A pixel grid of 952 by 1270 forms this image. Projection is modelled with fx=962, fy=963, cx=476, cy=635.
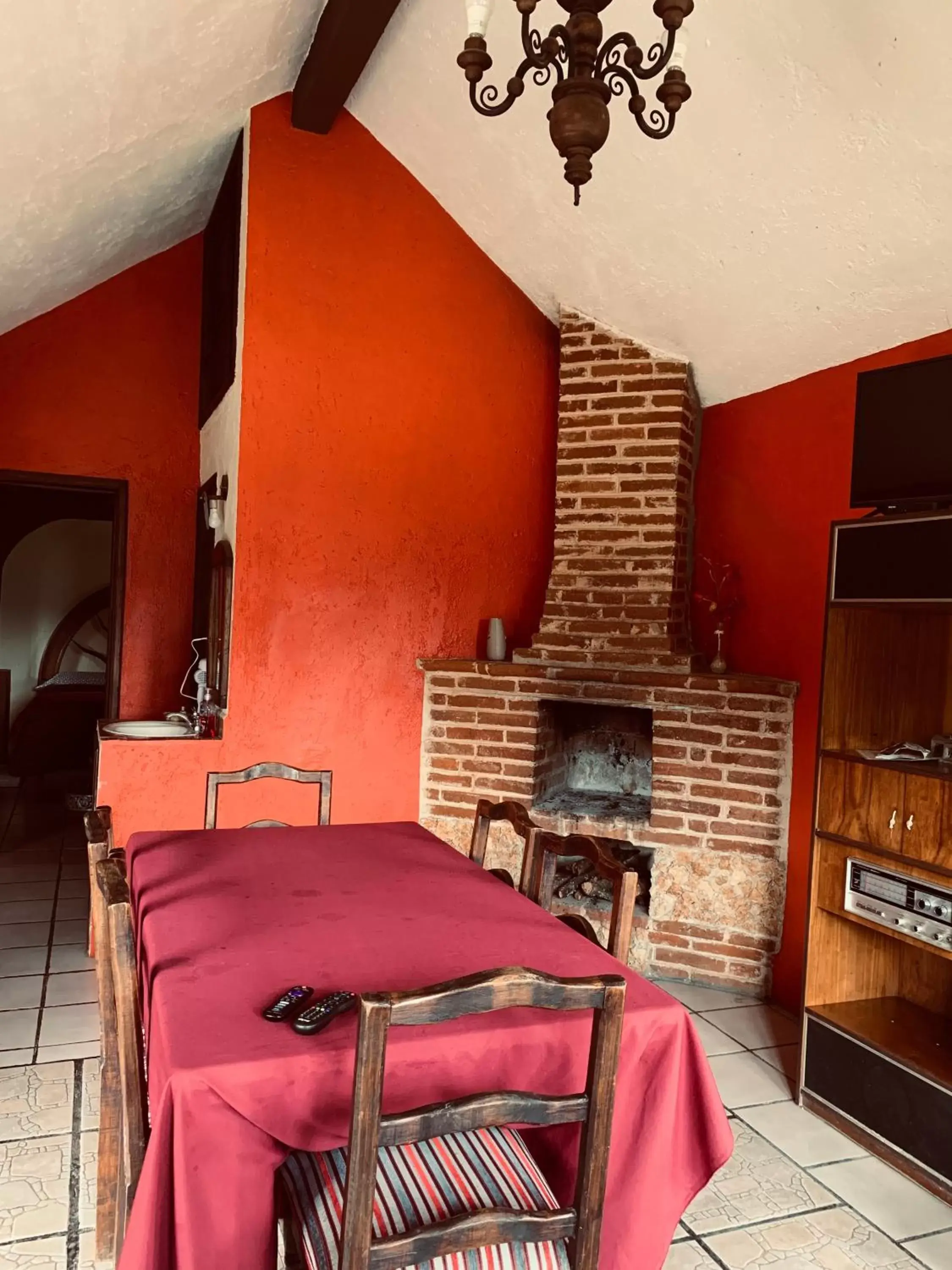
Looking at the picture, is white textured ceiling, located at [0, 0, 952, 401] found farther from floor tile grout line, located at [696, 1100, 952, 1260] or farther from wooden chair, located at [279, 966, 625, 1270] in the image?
floor tile grout line, located at [696, 1100, 952, 1260]

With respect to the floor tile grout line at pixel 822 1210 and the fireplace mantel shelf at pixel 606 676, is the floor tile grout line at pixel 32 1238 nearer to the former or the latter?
the floor tile grout line at pixel 822 1210

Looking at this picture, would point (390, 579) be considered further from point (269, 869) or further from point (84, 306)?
point (84, 306)

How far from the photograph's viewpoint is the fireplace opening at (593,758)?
13.4 ft

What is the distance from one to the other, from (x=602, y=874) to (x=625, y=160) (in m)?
2.38

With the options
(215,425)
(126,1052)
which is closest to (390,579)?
(215,425)

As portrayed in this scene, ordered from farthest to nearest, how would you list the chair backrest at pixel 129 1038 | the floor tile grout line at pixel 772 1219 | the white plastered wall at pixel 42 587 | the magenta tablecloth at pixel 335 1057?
the white plastered wall at pixel 42 587 → the floor tile grout line at pixel 772 1219 → the chair backrest at pixel 129 1038 → the magenta tablecloth at pixel 335 1057

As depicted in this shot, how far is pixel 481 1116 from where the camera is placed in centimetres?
130

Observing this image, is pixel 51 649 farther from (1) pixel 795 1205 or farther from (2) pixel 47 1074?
(1) pixel 795 1205

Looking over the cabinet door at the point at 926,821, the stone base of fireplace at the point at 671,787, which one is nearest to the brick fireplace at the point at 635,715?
the stone base of fireplace at the point at 671,787

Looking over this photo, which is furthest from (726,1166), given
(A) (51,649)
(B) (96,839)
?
(A) (51,649)

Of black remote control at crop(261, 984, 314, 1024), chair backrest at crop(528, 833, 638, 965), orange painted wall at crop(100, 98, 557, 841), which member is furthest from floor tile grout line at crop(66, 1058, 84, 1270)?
chair backrest at crop(528, 833, 638, 965)

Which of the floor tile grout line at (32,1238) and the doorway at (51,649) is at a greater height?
the doorway at (51,649)

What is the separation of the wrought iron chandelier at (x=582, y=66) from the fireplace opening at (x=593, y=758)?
2.49 metres

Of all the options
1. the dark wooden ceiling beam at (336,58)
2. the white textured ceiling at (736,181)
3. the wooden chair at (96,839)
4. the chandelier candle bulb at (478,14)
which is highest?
the dark wooden ceiling beam at (336,58)
